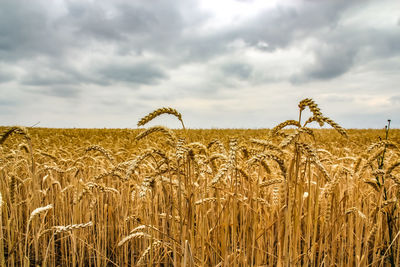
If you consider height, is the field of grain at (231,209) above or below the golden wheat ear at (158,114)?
below

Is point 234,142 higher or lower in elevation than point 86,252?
higher

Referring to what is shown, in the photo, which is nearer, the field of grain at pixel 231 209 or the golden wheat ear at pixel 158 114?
the golden wheat ear at pixel 158 114

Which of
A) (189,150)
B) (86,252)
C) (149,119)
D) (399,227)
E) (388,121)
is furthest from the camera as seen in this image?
(86,252)

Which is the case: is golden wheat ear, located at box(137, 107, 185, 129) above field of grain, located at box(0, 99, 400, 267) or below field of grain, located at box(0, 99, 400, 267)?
above

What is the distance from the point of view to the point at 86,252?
381cm

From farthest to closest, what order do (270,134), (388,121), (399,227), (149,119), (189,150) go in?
(399,227)
(388,121)
(270,134)
(189,150)
(149,119)

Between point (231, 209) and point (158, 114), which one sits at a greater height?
point (158, 114)

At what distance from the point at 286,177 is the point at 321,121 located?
0.35 metres

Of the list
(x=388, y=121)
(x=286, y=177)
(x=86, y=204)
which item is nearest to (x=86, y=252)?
(x=86, y=204)

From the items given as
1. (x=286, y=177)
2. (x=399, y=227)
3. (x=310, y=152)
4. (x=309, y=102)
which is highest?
(x=309, y=102)

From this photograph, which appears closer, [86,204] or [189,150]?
A: [189,150]

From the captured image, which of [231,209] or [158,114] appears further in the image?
[231,209]

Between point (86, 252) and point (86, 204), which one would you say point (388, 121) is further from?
point (86, 252)

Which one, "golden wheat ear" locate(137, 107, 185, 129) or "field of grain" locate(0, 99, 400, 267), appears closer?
"golden wheat ear" locate(137, 107, 185, 129)
